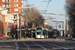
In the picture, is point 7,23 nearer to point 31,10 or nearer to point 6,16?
point 6,16

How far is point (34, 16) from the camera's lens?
87812 mm

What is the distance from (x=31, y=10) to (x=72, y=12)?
32157 mm

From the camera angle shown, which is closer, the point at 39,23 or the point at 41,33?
the point at 41,33

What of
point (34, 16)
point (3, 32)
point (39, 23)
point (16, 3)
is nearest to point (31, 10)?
point (34, 16)

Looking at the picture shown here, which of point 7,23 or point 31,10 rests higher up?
point 31,10

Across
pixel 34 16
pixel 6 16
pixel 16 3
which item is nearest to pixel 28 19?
pixel 34 16

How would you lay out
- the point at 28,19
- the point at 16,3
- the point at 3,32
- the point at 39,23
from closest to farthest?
the point at 3,32, the point at 28,19, the point at 39,23, the point at 16,3

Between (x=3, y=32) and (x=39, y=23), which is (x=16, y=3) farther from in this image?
(x=3, y=32)

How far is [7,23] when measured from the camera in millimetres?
83375

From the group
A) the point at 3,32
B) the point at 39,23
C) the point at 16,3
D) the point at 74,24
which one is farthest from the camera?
the point at 16,3

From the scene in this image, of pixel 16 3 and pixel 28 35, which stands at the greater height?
pixel 16 3

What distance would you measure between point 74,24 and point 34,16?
30.0 meters

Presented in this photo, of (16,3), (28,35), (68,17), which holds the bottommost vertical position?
(28,35)

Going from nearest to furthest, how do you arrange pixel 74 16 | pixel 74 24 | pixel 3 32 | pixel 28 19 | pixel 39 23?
pixel 74 16, pixel 74 24, pixel 3 32, pixel 28 19, pixel 39 23
